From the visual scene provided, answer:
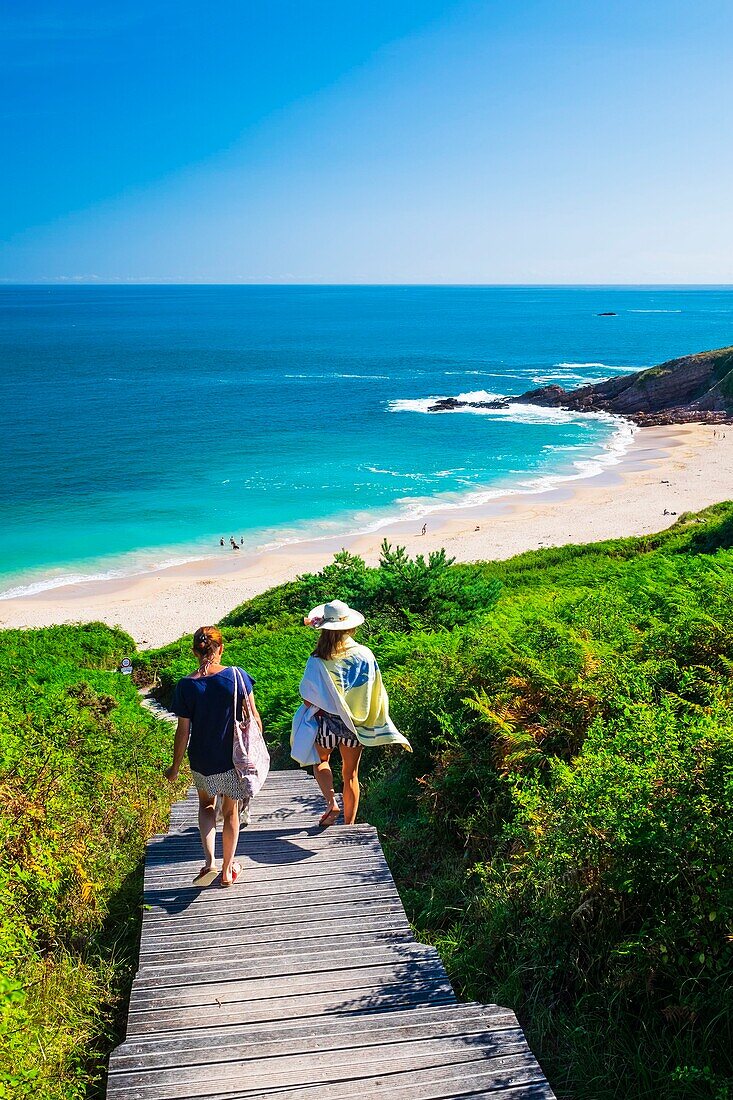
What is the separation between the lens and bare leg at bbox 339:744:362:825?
6.03 metres

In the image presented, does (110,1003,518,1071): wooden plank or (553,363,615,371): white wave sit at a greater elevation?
(553,363,615,371): white wave

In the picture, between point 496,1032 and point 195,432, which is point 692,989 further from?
point 195,432

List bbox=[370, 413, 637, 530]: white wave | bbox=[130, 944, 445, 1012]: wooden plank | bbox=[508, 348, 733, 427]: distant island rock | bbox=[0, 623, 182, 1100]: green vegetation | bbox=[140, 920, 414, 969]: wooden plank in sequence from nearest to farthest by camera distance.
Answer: bbox=[0, 623, 182, 1100]: green vegetation < bbox=[130, 944, 445, 1012]: wooden plank < bbox=[140, 920, 414, 969]: wooden plank < bbox=[370, 413, 637, 530]: white wave < bbox=[508, 348, 733, 427]: distant island rock

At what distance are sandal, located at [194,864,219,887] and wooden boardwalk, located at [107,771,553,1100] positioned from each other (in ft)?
0.21

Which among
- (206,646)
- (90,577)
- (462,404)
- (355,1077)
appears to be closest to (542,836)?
Answer: (355,1077)

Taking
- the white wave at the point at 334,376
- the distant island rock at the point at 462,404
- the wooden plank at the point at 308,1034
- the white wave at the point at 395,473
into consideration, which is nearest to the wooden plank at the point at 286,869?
the wooden plank at the point at 308,1034

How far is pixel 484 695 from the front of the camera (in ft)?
21.1

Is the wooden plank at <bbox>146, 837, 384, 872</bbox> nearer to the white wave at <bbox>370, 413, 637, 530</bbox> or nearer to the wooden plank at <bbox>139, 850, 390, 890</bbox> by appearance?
the wooden plank at <bbox>139, 850, 390, 890</bbox>

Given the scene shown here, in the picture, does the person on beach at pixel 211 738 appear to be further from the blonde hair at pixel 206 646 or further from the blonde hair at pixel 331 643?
the blonde hair at pixel 331 643

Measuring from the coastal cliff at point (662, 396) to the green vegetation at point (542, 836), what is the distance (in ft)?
194

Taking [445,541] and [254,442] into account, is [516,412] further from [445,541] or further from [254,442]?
[445,541]

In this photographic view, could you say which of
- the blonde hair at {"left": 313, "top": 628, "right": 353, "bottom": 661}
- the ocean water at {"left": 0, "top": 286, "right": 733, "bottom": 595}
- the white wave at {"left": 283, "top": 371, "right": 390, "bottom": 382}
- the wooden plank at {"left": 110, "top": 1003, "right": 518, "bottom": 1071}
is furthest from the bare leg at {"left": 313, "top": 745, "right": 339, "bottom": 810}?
the white wave at {"left": 283, "top": 371, "right": 390, "bottom": 382}

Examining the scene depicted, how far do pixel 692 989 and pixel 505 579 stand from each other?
1606 cm

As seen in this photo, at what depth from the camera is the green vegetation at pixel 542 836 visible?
3.66 metres
